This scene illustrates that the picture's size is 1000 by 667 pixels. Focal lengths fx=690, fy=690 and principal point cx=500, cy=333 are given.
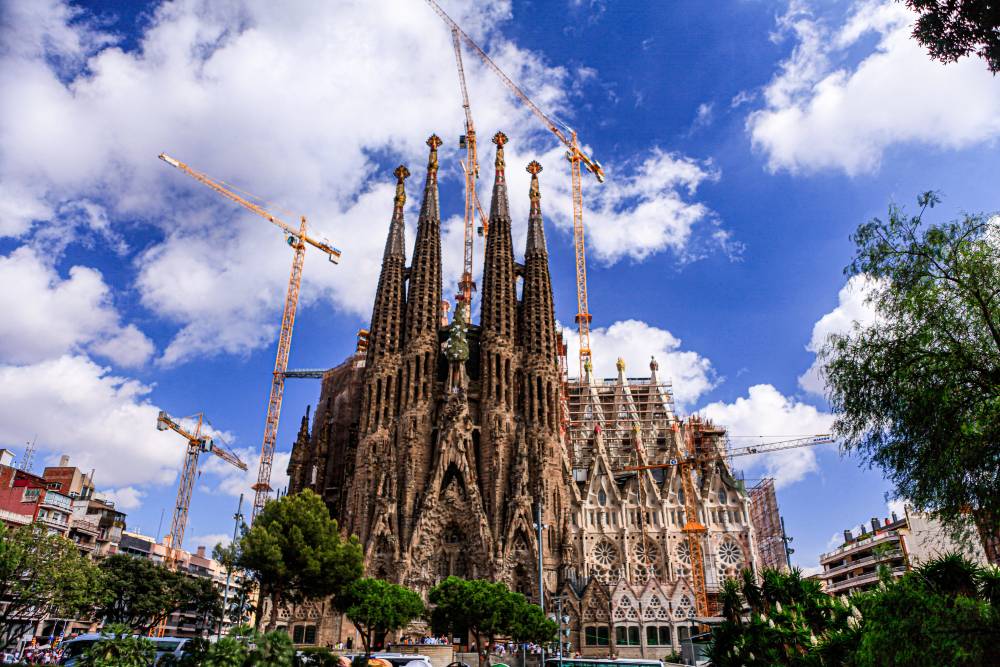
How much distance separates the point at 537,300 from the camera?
239 ft

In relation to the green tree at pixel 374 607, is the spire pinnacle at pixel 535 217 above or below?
above

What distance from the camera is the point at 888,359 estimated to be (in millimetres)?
14836

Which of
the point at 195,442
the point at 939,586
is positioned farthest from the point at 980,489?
the point at 195,442

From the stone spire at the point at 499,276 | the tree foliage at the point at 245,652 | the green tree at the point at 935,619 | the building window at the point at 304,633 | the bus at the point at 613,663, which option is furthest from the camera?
the stone spire at the point at 499,276

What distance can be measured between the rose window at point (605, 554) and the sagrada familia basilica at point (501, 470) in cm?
14

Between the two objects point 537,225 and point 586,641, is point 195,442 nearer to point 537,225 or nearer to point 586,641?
point 537,225

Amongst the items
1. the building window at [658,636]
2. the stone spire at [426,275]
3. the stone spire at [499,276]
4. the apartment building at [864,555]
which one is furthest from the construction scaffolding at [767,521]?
the stone spire at [426,275]

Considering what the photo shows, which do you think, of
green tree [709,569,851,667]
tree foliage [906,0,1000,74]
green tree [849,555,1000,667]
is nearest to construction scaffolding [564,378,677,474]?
green tree [709,569,851,667]

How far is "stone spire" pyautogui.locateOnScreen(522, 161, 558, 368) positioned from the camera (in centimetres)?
7025

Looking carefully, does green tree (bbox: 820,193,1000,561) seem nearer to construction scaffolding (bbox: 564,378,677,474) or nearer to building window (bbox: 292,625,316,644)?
building window (bbox: 292,625,316,644)

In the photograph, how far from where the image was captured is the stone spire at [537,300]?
70250 millimetres

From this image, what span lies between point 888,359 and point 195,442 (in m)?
102

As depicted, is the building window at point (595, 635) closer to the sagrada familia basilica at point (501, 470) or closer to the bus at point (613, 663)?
the sagrada familia basilica at point (501, 470)

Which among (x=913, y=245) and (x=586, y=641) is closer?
(x=913, y=245)
